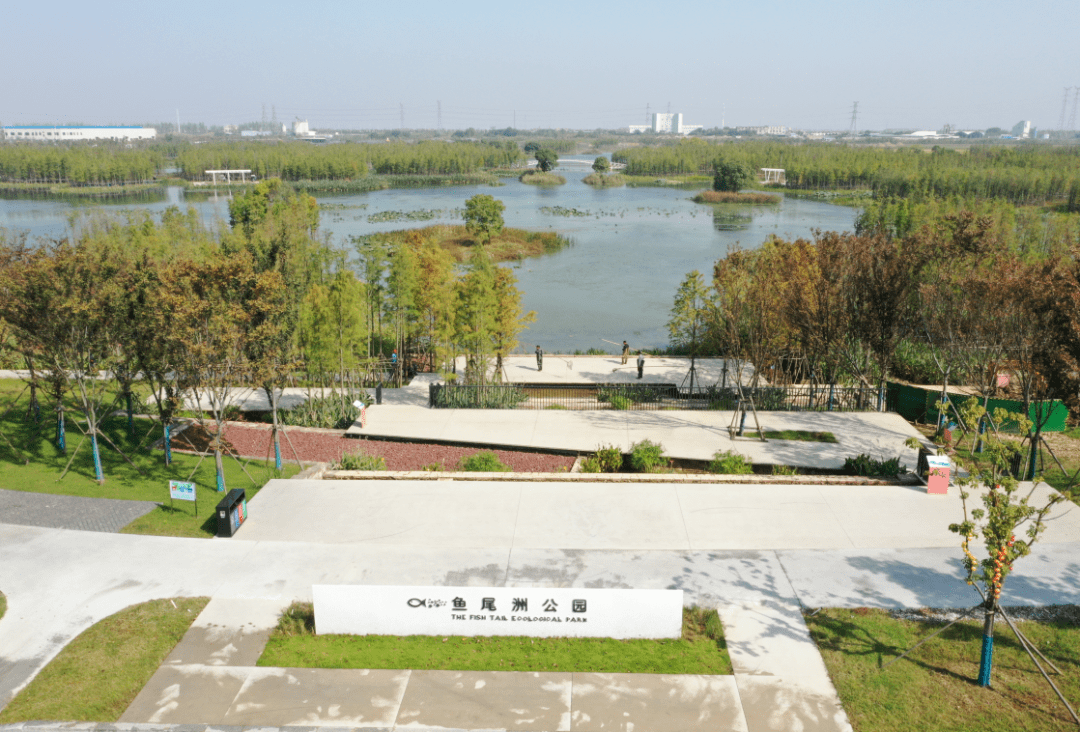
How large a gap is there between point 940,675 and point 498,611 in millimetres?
5884

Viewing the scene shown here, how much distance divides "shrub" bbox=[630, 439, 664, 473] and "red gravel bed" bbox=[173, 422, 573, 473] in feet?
A: 5.28

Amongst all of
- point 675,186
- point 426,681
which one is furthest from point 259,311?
point 675,186

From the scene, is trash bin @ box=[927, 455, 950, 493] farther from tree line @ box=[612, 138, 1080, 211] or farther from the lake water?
tree line @ box=[612, 138, 1080, 211]

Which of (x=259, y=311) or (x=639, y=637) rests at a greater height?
(x=259, y=311)

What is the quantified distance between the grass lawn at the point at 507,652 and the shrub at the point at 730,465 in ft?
21.3

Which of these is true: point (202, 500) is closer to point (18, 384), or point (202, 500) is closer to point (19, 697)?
point (19, 697)

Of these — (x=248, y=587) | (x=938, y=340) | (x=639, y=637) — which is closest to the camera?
(x=639, y=637)

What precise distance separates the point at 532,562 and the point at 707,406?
38.2 feet

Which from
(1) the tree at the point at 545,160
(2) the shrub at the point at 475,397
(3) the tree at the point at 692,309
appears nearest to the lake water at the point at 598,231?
(3) the tree at the point at 692,309

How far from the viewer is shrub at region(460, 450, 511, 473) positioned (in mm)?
17203

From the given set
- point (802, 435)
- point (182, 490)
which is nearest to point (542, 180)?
point (802, 435)

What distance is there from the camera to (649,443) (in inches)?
711

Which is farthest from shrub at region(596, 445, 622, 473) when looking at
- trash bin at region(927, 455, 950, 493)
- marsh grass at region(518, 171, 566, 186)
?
marsh grass at region(518, 171, 566, 186)

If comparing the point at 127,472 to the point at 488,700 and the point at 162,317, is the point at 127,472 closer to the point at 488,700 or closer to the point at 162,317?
the point at 162,317
